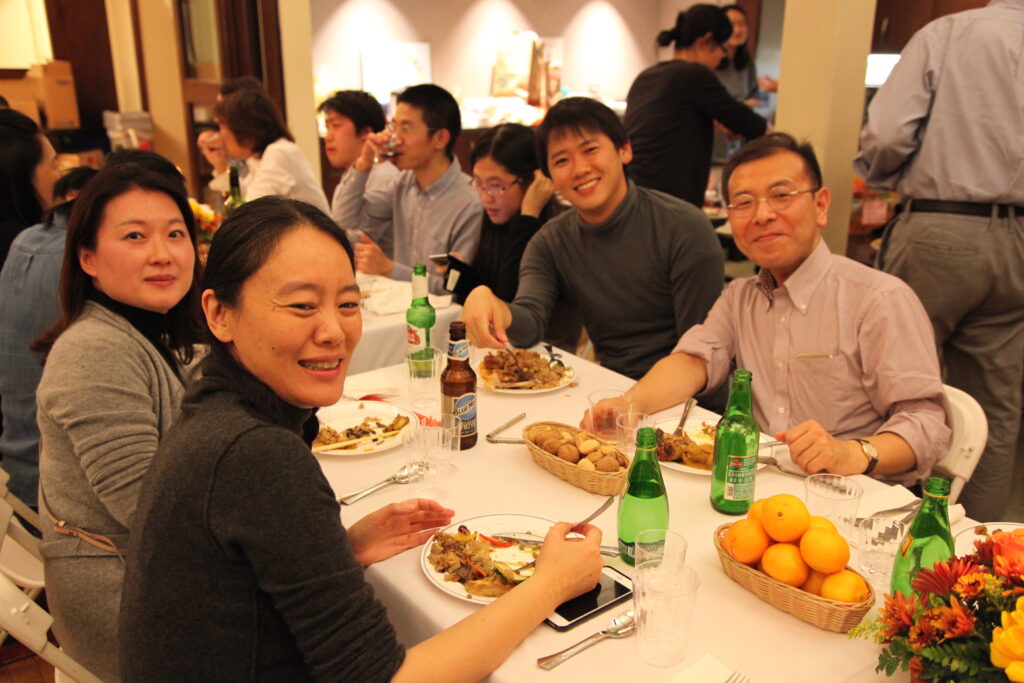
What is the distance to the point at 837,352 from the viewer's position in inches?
72.4

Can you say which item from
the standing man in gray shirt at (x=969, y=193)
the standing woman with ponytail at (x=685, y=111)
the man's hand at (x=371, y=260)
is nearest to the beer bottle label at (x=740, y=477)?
the standing man in gray shirt at (x=969, y=193)

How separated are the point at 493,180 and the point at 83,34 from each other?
5.52 metres

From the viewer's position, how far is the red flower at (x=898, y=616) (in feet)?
2.90

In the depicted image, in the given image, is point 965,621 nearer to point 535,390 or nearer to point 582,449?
point 582,449

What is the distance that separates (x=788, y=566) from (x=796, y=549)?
27 mm

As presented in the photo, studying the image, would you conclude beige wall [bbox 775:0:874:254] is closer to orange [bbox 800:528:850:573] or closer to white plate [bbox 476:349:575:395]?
white plate [bbox 476:349:575:395]

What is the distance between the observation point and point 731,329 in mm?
2092

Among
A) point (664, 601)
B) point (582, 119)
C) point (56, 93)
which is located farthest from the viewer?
point (56, 93)

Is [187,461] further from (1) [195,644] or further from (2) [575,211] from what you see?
(2) [575,211]

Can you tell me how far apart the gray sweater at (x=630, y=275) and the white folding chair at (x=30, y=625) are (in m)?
1.37

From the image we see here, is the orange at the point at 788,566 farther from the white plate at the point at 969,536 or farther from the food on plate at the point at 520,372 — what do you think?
the food on plate at the point at 520,372

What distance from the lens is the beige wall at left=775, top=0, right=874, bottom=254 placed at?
306 cm

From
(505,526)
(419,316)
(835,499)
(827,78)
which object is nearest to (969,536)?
(835,499)

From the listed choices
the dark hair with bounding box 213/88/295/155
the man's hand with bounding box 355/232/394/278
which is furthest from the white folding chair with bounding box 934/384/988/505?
the dark hair with bounding box 213/88/295/155
